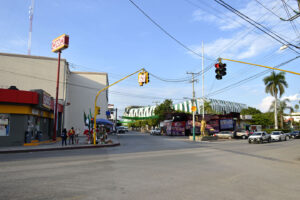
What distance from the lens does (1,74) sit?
40188 millimetres

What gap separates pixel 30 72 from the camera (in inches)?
1619

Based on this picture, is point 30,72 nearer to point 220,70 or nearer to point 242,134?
point 220,70

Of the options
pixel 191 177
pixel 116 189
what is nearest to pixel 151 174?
pixel 191 177

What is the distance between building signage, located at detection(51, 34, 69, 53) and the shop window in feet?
37.3

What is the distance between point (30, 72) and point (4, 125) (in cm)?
2150

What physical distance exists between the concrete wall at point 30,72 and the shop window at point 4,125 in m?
19.4

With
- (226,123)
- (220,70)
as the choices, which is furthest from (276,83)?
(220,70)

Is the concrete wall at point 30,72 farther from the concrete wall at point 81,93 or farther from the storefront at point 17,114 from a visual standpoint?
the storefront at point 17,114

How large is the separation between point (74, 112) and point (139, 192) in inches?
1927

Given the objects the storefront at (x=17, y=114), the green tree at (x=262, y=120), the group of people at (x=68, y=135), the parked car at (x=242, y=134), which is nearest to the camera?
the storefront at (x=17, y=114)

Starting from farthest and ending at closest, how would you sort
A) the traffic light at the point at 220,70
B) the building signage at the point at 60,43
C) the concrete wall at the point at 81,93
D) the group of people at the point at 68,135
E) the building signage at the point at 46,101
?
the concrete wall at the point at 81,93, the building signage at the point at 60,43, the building signage at the point at 46,101, the group of people at the point at 68,135, the traffic light at the point at 220,70

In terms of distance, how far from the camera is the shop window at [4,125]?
2194cm

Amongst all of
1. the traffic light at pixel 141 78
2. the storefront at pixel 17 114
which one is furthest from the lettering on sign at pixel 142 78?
the storefront at pixel 17 114

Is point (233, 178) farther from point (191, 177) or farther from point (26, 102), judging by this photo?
point (26, 102)
